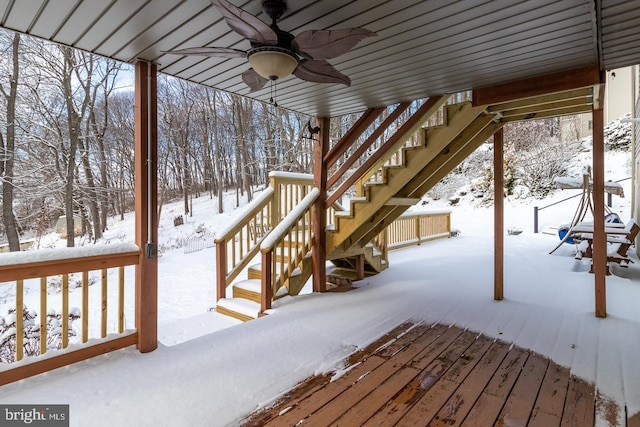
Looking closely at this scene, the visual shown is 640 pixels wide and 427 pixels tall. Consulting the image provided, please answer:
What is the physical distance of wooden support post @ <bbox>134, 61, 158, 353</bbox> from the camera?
9.02 feet

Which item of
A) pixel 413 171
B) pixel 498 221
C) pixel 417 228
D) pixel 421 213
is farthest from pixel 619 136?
pixel 413 171

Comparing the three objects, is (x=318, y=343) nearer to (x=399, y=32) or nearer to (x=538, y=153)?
(x=399, y=32)

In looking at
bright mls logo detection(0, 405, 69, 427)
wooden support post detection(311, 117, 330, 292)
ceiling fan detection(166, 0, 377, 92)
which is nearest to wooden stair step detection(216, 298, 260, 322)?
wooden support post detection(311, 117, 330, 292)

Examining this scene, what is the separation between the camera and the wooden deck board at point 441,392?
1827 mm

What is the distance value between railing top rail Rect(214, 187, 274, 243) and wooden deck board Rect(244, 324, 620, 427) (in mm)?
2390

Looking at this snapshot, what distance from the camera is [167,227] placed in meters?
13.7

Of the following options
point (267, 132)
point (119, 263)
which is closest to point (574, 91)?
point (119, 263)

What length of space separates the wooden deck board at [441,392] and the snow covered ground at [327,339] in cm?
15

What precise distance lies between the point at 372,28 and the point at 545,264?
226 inches

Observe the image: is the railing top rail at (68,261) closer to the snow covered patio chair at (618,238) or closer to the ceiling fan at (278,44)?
the ceiling fan at (278,44)

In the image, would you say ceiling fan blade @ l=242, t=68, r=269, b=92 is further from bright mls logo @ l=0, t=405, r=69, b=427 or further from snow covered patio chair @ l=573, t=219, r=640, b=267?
snow covered patio chair @ l=573, t=219, r=640, b=267

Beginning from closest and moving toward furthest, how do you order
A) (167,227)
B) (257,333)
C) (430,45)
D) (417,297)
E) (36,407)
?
(36,407)
(430,45)
(257,333)
(417,297)
(167,227)

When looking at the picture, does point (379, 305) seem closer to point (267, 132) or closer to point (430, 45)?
point (430, 45)

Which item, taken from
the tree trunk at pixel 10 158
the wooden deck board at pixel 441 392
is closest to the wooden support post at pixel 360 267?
the wooden deck board at pixel 441 392
